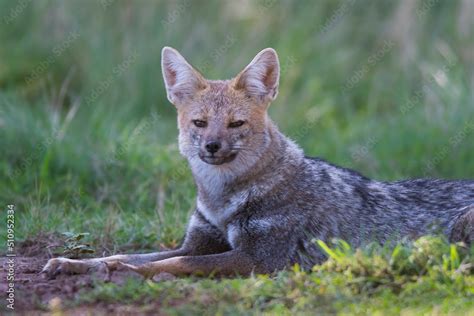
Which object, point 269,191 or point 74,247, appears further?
point 74,247

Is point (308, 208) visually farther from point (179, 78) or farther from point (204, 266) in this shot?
point (179, 78)

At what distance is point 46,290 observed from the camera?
540 cm

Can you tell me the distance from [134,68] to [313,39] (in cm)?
280

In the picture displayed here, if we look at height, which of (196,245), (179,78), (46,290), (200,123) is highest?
(179,78)

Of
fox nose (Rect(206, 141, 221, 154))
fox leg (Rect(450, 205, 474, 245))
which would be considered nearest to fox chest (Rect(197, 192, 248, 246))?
fox nose (Rect(206, 141, 221, 154))

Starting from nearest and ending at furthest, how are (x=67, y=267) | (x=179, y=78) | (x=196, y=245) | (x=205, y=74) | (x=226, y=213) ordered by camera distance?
1. (x=67, y=267)
2. (x=226, y=213)
3. (x=196, y=245)
4. (x=179, y=78)
5. (x=205, y=74)

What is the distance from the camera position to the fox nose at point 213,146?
622cm

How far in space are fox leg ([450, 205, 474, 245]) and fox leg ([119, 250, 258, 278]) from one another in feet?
5.14

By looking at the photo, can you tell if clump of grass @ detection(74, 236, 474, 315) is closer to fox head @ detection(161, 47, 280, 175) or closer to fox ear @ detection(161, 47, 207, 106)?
fox head @ detection(161, 47, 280, 175)

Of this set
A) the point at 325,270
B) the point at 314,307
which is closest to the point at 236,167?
the point at 325,270

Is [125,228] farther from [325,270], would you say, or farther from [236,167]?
[325,270]

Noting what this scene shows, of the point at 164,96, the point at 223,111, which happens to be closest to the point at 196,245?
the point at 223,111

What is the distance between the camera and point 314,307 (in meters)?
4.81

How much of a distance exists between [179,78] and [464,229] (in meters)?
2.54
